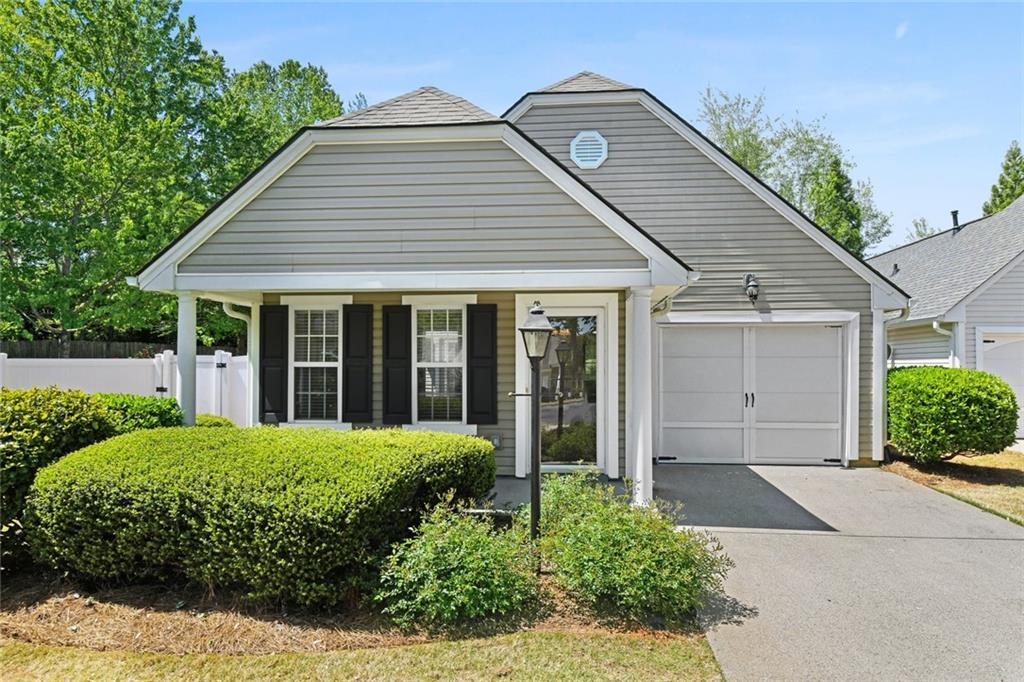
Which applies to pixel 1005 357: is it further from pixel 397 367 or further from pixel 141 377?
pixel 141 377

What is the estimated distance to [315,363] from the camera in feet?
25.4

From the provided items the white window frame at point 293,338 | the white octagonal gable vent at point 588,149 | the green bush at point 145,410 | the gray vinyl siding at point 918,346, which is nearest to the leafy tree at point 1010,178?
the gray vinyl siding at point 918,346

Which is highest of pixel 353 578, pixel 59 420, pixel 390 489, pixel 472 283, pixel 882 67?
pixel 882 67

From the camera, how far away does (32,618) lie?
388 cm

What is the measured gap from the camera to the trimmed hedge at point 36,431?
418 centimetres

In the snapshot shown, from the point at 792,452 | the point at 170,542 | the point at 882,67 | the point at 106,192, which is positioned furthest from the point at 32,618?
the point at 106,192

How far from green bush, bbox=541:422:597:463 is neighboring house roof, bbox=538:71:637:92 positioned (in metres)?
5.65

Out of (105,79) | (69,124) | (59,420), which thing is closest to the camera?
(59,420)

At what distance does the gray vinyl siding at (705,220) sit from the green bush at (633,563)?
19.0 feet

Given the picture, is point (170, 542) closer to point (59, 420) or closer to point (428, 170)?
point (59, 420)

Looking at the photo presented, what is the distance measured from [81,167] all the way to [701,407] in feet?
50.6

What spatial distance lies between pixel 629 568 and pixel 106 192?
16751 mm

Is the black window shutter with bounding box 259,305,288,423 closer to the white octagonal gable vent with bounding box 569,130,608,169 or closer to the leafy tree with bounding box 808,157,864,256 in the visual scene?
the white octagonal gable vent with bounding box 569,130,608,169

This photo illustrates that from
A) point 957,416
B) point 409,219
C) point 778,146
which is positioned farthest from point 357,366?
point 778,146
